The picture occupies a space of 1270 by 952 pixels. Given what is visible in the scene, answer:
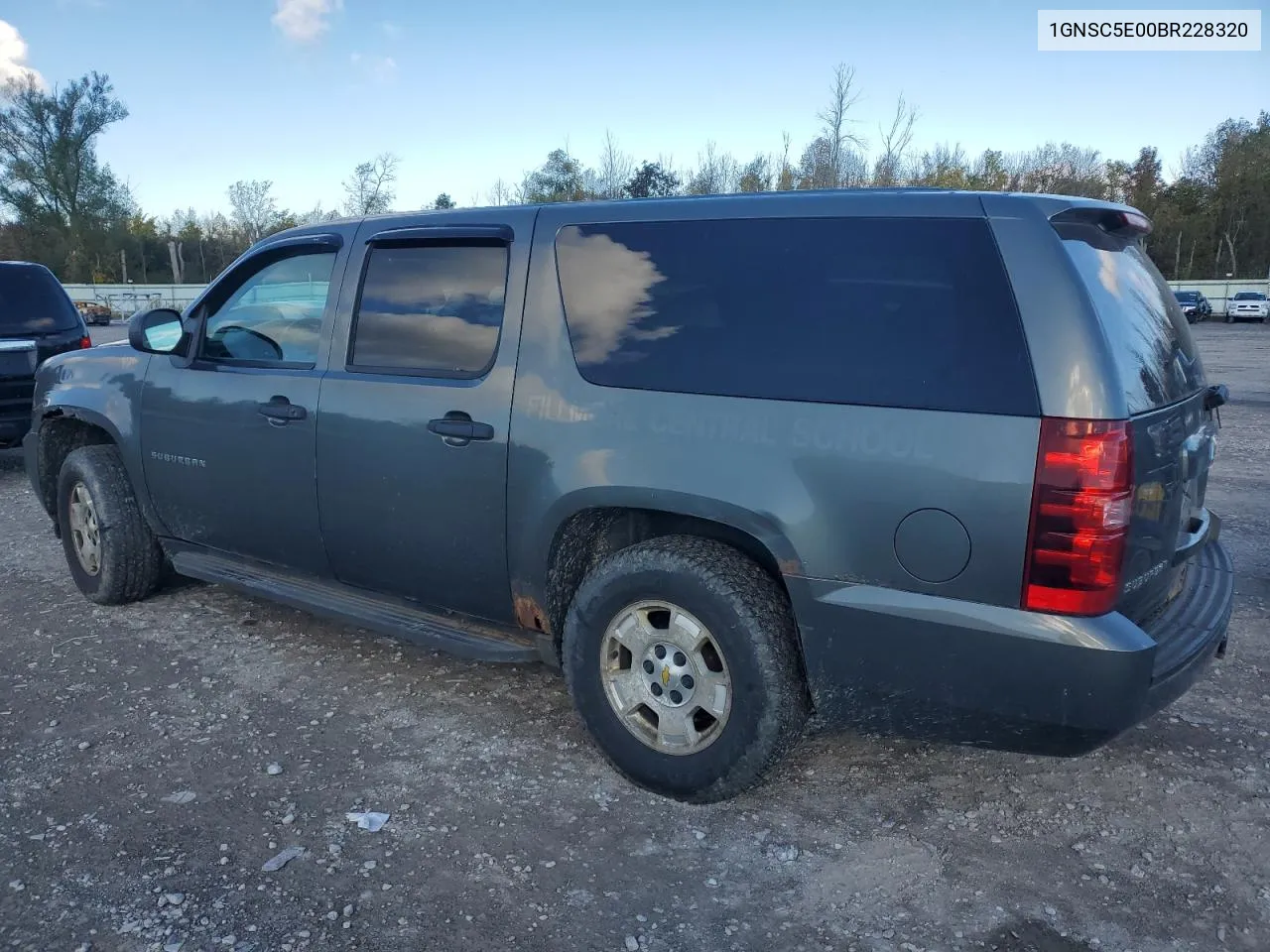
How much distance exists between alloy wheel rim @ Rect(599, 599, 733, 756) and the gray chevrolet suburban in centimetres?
1

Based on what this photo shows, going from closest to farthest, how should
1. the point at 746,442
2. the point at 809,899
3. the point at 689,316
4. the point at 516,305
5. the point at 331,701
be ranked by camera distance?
1. the point at 809,899
2. the point at 746,442
3. the point at 689,316
4. the point at 516,305
5. the point at 331,701

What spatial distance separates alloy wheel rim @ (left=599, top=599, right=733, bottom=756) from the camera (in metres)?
3.03

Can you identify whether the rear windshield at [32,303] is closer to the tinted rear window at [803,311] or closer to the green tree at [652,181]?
Result: the tinted rear window at [803,311]

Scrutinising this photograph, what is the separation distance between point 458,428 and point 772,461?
3.96 ft

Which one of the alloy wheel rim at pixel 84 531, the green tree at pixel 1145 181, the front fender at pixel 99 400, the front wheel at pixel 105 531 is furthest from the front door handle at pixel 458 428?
the green tree at pixel 1145 181

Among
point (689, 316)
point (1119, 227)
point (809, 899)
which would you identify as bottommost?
point (809, 899)

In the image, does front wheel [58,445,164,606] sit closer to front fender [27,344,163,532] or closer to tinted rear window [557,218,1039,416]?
front fender [27,344,163,532]

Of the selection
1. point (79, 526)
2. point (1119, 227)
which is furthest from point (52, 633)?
point (1119, 227)

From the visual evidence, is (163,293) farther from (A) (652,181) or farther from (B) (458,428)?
(B) (458,428)

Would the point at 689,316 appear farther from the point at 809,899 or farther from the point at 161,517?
the point at 161,517

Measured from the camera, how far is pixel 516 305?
3.43 meters

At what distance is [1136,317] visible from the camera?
110 inches

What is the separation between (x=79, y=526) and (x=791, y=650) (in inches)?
160

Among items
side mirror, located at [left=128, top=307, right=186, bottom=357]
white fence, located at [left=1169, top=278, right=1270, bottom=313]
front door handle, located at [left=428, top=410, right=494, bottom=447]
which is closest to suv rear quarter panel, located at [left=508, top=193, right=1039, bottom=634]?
front door handle, located at [left=428, top=410, right=494, bottom=447]
